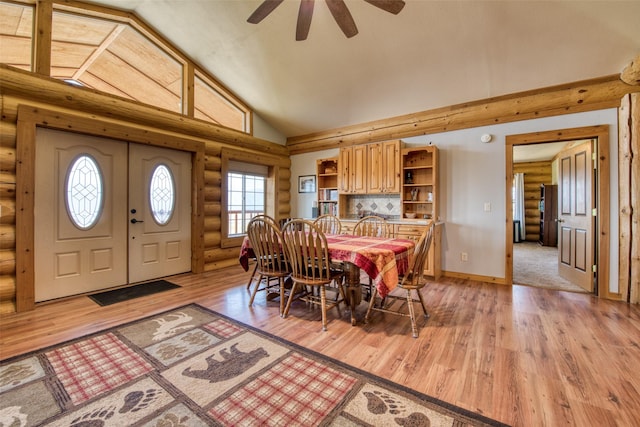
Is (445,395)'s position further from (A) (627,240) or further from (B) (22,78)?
(B) (22,78)

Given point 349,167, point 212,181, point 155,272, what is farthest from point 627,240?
point 155,272

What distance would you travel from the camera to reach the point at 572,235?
160 inches

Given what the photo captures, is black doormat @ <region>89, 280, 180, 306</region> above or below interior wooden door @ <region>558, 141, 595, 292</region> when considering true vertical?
below

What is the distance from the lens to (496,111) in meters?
4.05

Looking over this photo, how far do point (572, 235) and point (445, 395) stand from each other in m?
3.87

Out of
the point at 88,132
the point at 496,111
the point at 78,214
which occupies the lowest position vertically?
the point at 78,214

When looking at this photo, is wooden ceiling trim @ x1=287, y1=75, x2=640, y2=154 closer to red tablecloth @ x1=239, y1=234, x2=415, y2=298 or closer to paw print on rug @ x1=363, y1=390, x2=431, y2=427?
red tablecloth @ x1=239, y1=234, x2=415, y2=298

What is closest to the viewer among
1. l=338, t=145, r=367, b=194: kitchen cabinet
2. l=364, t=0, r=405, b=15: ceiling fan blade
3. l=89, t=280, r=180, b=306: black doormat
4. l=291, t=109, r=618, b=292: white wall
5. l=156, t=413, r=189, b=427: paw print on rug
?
l=156, t=413, r=189, b=427: paw print on rug

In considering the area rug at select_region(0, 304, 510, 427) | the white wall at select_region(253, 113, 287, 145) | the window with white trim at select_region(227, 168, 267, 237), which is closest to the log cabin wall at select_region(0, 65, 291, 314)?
the window with white trim at select_region(227, 168, 267, 237)

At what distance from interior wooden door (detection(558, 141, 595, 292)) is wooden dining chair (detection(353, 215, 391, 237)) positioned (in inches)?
101

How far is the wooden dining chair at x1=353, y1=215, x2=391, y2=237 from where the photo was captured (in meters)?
3.91

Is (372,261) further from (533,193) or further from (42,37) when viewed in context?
(533,193)

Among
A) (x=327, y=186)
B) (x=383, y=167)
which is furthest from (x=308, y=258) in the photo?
(x=327, y=186)

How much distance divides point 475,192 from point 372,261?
280cm
